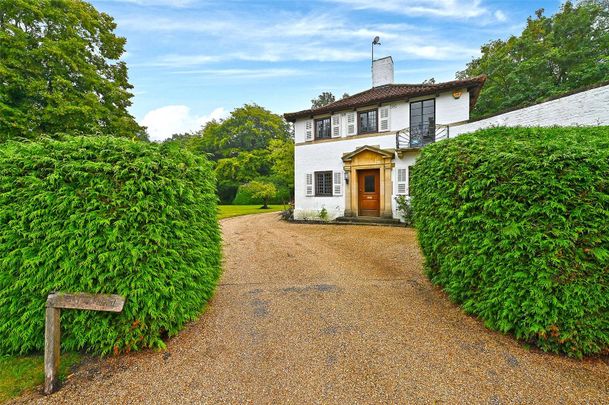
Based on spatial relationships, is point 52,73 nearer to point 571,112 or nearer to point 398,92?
point 398,92

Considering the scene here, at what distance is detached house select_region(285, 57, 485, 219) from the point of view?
396 inches

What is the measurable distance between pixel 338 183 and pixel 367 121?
3191 mm

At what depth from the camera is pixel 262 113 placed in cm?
2933

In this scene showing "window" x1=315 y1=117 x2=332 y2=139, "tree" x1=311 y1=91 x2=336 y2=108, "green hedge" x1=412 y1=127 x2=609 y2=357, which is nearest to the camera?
"green hedge" x1=412 y1=127 x2=609 y2=357

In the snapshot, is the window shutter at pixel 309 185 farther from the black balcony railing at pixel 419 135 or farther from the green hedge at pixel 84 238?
the green hedge at pixel 84 238

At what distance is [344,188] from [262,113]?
21426mm

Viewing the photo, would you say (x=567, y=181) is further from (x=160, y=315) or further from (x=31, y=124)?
(x=31, y=124)

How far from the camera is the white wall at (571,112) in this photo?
5148mm

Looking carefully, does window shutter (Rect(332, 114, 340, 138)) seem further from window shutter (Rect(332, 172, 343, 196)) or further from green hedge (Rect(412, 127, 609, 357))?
green hedge (Rect(412, 127, 609, 357))

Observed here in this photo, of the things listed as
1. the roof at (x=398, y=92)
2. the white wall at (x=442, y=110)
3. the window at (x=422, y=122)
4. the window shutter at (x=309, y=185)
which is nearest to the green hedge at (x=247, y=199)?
the window shutter at (x=309, y=185)

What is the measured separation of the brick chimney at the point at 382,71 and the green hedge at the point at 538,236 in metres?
11.4

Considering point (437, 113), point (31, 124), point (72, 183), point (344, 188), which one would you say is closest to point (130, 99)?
point (31, 124)

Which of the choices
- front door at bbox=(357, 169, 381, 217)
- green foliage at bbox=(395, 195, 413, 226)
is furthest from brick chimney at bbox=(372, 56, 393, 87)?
green foliage at bbox=(395, 195, 413, 226)

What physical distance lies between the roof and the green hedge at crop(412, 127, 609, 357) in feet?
26.8
